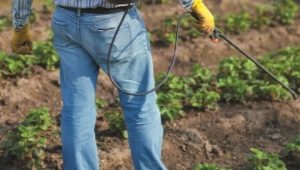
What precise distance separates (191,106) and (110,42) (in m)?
1.94

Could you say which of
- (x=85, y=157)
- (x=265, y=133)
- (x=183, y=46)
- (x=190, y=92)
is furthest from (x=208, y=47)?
(x=85, y=157)

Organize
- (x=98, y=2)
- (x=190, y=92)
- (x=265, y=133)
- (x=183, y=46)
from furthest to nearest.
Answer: (x=183, y=46), (x=190, y=92), (x=265, y=133), (x=98, y=2)

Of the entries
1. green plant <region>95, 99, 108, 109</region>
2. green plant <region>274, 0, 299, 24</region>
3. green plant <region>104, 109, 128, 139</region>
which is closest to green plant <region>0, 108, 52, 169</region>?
green plant <region>104, 109, 128, 139</region>

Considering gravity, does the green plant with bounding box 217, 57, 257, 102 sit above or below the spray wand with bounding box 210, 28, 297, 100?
below

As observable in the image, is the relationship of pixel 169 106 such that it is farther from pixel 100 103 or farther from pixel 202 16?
pixel 202 16

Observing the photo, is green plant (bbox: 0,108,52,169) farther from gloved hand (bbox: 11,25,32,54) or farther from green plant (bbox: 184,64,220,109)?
green plant (bbox: 184,64,220,109)

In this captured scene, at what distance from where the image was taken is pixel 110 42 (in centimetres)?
294

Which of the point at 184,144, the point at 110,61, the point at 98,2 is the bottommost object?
the point at 184,144

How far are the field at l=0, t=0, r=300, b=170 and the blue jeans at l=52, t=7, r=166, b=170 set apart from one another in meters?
0.60

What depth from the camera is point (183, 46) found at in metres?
6.11

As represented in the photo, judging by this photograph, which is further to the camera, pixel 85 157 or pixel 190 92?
pixel 190 92

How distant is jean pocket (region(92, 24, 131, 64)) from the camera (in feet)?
9.57

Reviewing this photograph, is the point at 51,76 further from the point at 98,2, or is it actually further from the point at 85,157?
the point at 98,2

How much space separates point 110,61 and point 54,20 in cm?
33
